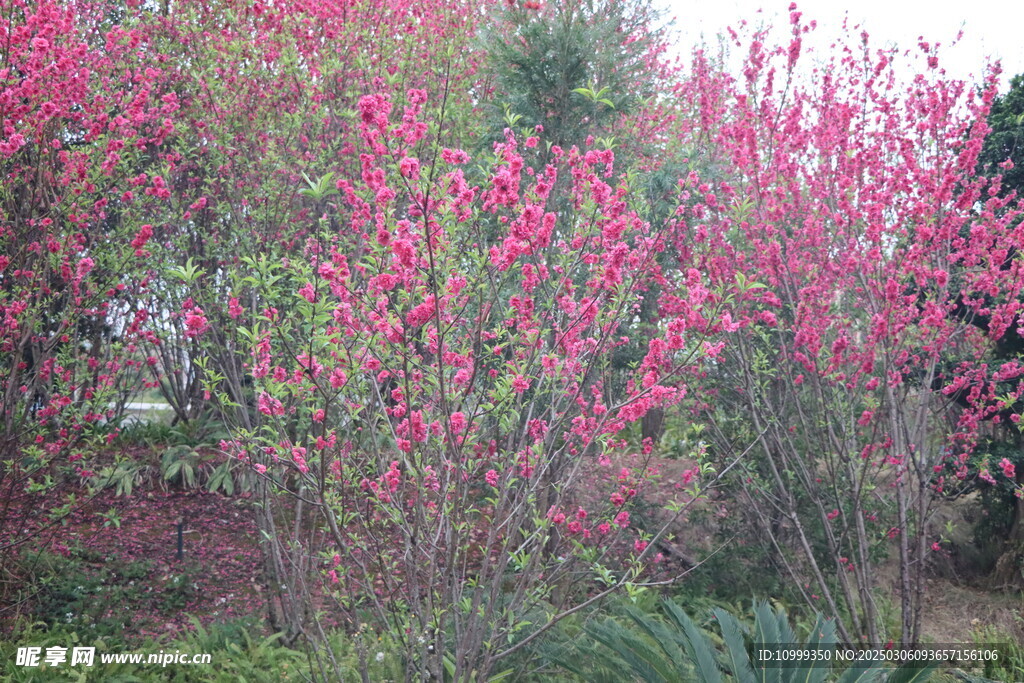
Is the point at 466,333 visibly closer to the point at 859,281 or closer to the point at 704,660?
the point at 704,660

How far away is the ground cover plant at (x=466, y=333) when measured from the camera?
127 inches

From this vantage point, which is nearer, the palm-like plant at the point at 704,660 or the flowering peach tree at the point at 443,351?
the flowering peach tree at the point at 443,351

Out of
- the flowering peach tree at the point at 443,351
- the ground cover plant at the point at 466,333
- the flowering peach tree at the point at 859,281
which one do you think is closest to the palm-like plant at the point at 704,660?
the ground cover plant at the point at 466,333

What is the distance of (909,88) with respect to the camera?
19.4 feet

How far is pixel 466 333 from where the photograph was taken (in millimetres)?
3961

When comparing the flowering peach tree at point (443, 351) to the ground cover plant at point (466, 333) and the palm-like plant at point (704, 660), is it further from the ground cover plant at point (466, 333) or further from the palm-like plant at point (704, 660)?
the palm-like plant at point (704, 660)

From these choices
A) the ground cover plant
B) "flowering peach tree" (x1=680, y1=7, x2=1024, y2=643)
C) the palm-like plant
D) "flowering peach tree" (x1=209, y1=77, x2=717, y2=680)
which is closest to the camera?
"flowering peach tree" (x1=209, y1=77, x2=717, y2=680)

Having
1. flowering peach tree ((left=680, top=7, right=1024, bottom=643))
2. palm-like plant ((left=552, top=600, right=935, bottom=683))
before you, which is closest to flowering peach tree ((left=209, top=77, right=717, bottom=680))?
palm-like plant ((left=552, top=600, right=935, bottom=683))

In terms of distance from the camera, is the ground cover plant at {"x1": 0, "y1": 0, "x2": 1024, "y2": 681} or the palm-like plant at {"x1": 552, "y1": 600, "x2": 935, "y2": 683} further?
the palm-like plant at {"x1": 552, "y1": 600, "x2": 935, "y2": 683}

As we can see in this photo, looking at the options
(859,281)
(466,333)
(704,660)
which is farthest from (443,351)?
(859,281)

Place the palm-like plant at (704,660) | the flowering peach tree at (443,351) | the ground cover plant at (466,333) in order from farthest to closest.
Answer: the palm-like plant at (704,660)
the ground cover plant at (466,333)
the flowering peach tree at (443,351)

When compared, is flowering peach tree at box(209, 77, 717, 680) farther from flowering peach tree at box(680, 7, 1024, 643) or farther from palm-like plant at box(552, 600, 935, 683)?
flowering peach tree at box(680, 7, 1024, 643)

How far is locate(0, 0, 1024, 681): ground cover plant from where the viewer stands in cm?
323

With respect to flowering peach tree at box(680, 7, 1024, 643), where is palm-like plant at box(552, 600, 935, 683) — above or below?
below
